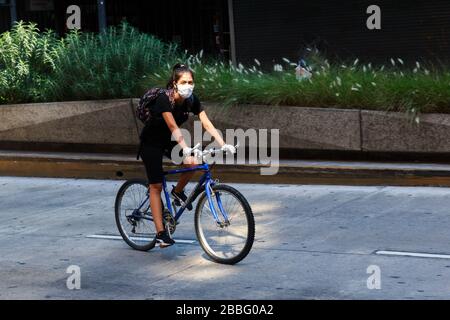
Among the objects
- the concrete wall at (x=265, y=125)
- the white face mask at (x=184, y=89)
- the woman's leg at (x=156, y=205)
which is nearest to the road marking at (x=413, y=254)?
the woman's leg at (x=156, y=205)

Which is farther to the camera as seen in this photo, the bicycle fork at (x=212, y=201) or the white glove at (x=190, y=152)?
the bicycle fork at (x=212, y=201)

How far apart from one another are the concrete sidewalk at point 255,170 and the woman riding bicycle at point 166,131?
374 centimetres

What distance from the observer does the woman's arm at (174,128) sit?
7.61m

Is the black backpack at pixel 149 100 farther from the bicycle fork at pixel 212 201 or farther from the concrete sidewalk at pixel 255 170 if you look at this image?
the concrete sidewalk at pixel 255 170

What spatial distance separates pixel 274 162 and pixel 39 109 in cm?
418

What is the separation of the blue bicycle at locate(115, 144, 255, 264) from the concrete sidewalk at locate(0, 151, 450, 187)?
362cm

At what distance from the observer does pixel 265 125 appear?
41.5 ft

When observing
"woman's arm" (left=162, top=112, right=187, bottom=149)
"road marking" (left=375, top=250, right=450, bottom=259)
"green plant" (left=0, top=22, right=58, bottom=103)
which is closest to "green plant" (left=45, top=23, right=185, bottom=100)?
"green plant" (left=0, top=22, right=58, bottom=103)

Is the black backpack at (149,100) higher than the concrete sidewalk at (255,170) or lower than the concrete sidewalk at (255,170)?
higher

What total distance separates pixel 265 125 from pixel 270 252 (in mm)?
4701

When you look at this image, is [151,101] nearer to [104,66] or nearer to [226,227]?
[226,227]

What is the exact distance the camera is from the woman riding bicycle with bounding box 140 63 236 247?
7809 mm

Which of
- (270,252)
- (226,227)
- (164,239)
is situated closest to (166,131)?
(164,239)
